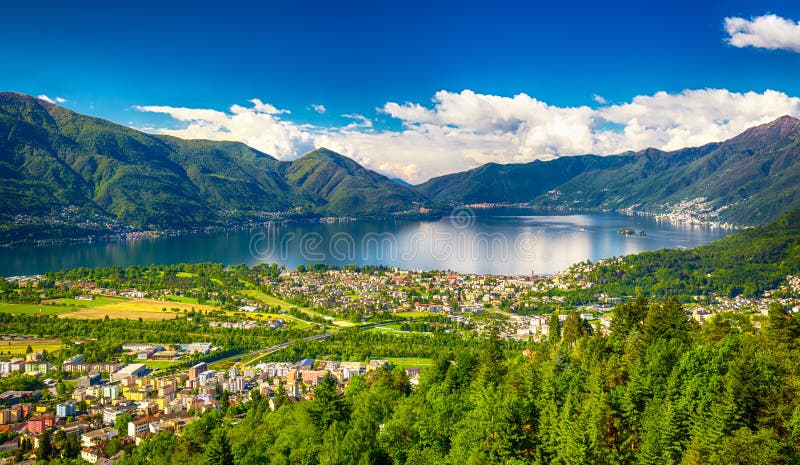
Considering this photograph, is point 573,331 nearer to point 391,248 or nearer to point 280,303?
point 280,303

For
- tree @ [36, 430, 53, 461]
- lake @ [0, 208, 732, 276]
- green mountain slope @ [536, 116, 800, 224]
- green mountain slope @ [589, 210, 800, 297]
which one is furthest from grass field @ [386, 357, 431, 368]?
green mountain slope @ [536, 116, 800, 224]

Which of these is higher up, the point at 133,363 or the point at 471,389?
the point at 471,389

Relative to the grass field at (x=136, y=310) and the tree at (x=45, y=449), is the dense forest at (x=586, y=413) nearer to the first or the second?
the tree at (x=45, y=449)

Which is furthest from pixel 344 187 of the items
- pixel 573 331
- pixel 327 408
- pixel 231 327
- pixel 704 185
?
pixel 327 408

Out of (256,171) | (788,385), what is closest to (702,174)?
(256,171)

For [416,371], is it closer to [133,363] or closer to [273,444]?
[273,444]

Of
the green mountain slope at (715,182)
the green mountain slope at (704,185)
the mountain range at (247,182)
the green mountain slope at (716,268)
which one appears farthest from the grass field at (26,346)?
the green mountain slope at (704,185)

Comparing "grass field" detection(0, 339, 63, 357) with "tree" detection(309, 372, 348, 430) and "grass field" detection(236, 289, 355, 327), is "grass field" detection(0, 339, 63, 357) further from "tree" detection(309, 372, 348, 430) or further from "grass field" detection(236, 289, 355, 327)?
"tree" detection(309, 372, 348, 430)
